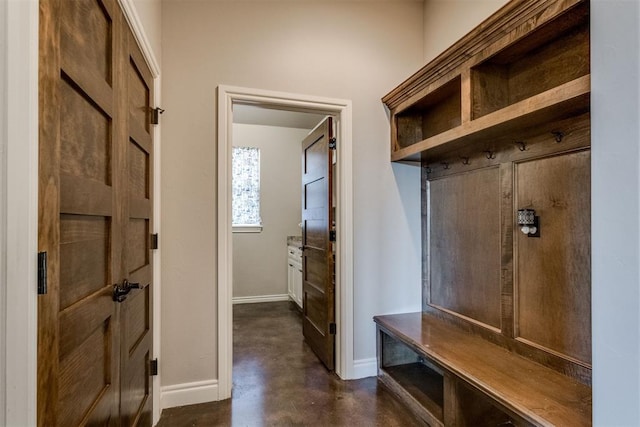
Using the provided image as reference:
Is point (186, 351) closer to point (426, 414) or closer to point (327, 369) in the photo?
point (327, 369)

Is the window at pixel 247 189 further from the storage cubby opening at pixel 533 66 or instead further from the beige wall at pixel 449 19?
the storage cubby opening at pixel 533 66

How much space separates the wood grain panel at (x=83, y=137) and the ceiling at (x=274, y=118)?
325 centimetres

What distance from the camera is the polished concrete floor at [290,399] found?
199 cm

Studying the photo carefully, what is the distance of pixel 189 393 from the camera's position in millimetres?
2154

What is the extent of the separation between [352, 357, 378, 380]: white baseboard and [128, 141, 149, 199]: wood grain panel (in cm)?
185

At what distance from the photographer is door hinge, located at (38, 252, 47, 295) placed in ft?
2.41

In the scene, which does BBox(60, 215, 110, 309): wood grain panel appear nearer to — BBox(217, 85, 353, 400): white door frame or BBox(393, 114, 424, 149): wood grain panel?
BBox(217, 85, 353, 400): white door frame

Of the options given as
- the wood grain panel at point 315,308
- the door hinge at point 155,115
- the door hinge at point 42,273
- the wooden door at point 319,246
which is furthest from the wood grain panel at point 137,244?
the wood grain panel at point 315,308

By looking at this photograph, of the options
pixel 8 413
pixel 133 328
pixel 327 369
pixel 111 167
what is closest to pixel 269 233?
pixel 327 369

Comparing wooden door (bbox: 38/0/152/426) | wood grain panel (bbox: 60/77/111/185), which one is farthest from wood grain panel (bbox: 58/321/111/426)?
wood grain panel (bbox: 60/77/111/185)

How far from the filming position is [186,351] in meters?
2.17

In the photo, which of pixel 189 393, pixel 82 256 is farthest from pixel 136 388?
pixel 82 256

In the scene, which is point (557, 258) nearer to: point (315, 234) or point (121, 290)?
point (315, 234)

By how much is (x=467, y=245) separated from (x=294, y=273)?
9.07 feet
